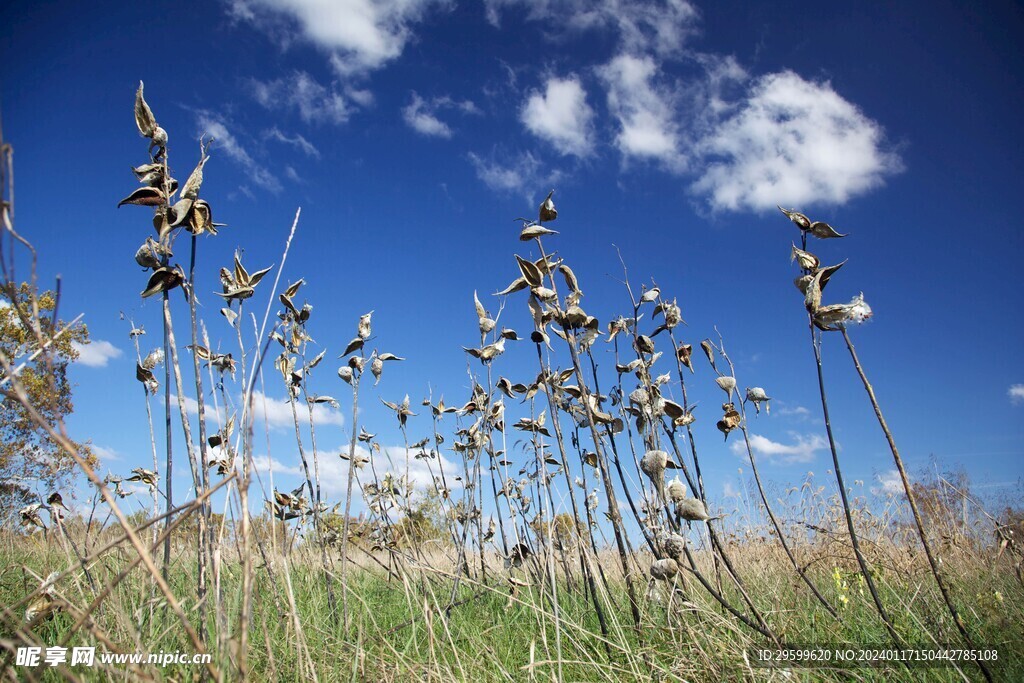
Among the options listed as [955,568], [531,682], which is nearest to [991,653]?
[531,682]

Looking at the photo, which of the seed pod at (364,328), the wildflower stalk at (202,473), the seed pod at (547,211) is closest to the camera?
the wildflower stalk at (202,473)

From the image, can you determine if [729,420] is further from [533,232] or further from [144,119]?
[144,119]

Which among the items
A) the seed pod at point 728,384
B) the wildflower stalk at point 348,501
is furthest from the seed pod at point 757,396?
the wildflower stalk at point 348,501

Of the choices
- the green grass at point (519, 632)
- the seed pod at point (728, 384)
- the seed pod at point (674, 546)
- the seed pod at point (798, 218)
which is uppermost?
the seed pod at point (798, 218)

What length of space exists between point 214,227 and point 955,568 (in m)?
5.45

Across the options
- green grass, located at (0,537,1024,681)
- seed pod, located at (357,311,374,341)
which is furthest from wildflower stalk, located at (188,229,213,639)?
seed pod, located at (357,311,374,341)

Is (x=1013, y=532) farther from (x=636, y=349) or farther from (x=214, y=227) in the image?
(x=214, y=227)

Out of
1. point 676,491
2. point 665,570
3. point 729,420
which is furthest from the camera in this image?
point 729,420

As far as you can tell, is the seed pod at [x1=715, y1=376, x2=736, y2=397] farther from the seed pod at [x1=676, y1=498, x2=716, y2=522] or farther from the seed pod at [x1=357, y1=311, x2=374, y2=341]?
the seed pod at [x1=357, y1=311, x2=374, y2=341]

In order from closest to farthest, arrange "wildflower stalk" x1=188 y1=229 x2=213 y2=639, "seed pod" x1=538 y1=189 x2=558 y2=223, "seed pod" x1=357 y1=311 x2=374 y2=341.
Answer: "wildflower stalk" x1=188 y1=229 x2=213 y2=639 < "seed pod" x1=538 y1=189 x2=558 y2=223 < "seed pod" x1=357 y1=311 x2=374 y2=341

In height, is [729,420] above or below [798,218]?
below

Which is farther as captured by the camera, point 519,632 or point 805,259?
point 519,632

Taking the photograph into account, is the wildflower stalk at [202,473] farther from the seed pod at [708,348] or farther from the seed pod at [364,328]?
the seed pod at [708,348]

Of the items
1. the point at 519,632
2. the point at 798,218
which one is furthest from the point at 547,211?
the point at 519,632
